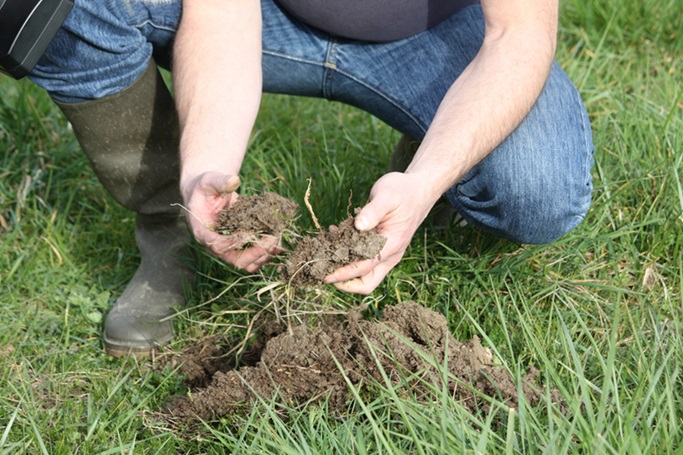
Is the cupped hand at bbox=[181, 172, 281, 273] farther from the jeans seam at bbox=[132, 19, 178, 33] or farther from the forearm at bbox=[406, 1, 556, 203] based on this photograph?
the jeans seam at bbox=[132, 19, 178, 33]

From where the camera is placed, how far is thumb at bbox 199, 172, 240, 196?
1590 millimetres

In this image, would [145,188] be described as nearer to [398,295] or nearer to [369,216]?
[398,295]

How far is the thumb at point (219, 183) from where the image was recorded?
1.59 m

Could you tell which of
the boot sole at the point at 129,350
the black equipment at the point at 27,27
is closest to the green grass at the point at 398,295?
the boot sole at the point at 129,350

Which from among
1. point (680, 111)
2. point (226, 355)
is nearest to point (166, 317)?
point (226, 355)

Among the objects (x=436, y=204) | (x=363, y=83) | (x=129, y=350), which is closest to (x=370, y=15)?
(x=363, y=83)

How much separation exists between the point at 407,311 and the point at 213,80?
2.32 feet

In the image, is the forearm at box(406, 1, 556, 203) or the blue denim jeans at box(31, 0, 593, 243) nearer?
the forearm at box(406, 1, 556, 203)

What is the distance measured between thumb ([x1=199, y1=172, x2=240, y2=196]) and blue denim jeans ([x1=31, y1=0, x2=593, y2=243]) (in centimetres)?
50

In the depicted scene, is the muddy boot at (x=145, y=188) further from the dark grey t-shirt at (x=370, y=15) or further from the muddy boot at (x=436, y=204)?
the muddy boot at (x=436, y=204)

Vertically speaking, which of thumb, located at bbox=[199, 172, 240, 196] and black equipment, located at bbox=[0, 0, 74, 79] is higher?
black equipment, located at bbox=[0, 0, 74, 79]

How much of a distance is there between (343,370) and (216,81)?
74cm

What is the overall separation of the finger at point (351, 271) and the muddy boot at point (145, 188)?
712 mm

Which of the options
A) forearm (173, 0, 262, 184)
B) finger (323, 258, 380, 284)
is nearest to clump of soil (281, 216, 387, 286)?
finger (323, 258, 380, 284)
